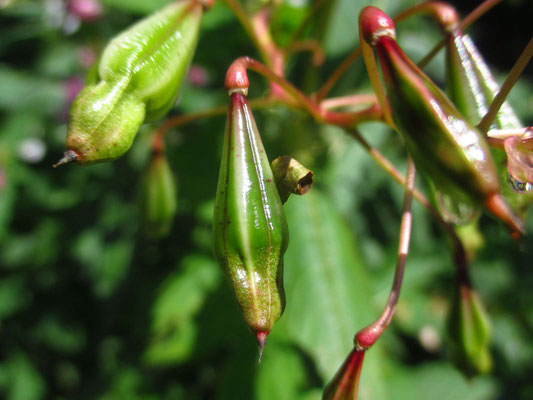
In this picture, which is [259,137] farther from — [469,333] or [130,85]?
[469,333]

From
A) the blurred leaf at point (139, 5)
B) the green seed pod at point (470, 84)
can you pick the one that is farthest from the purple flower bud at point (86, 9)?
the green seed pod at point (470, 84)

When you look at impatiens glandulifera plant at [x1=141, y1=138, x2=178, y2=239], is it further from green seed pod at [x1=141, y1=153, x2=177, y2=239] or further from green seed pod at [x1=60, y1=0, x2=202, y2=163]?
green seed pod at [x1=60, y1=0, x2=202, y2=163]

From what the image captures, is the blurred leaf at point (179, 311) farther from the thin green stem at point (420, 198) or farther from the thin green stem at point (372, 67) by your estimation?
the thin green stem at point (372, 67)

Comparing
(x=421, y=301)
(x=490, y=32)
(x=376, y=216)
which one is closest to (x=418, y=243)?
(x=376, y=216)

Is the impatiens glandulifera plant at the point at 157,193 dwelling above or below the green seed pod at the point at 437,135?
below

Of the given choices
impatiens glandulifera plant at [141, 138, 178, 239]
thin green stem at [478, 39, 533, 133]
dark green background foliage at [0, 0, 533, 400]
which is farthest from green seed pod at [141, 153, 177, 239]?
thin green stem at [478, 39, 533, 133]

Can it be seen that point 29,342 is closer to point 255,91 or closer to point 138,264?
point 138,264
